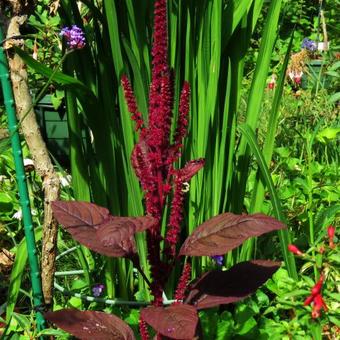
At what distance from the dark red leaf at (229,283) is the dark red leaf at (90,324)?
158mm

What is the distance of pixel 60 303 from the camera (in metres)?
2.02

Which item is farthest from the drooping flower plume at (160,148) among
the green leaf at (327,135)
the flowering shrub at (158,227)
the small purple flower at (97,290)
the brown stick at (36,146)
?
the green leaf at (327,135)

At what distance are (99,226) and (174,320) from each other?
23cm

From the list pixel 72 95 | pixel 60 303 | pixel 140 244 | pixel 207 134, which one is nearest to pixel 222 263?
pixel 140 244

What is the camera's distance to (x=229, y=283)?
51.2 inches

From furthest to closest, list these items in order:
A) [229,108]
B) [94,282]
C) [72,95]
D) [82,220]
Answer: [94,282], [229,108], [72,95], [82,220]

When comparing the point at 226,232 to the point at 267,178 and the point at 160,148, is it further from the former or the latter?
the point at 267,178

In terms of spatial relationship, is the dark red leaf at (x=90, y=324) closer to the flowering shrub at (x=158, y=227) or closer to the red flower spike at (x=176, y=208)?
the flowering shrub at (x=158, y=227)

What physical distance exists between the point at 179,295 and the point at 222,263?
598 mm

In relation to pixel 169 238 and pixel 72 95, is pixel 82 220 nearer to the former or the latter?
pixel 169 238

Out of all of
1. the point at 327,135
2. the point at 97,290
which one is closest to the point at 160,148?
the point at 97,290

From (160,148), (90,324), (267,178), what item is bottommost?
(90,324)

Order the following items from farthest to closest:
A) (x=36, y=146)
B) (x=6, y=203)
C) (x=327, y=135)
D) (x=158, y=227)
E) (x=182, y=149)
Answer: (x=327, y=135), (x=6, y=203), (x=182, y=149), (x=36, y=146), (x=158, y=227)

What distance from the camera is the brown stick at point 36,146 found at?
1.45 meters
